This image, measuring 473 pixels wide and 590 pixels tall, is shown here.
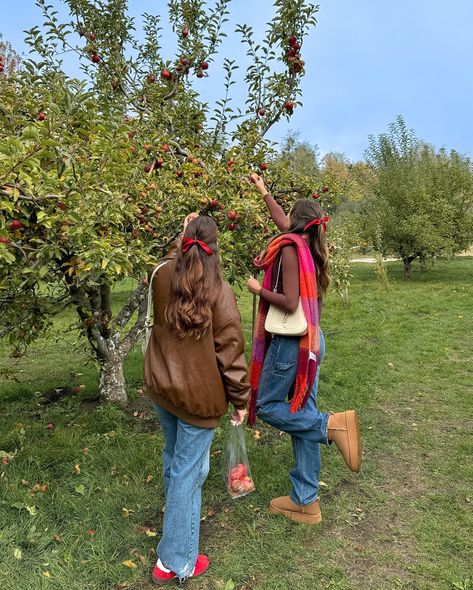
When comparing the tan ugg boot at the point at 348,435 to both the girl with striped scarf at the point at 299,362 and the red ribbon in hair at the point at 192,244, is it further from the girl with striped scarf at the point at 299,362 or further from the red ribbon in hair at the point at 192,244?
the red ribbon in hair at the point at 192,244

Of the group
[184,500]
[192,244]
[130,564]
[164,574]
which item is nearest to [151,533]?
[130,564]

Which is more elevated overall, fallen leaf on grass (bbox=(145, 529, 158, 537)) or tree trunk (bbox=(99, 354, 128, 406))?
tree trunk (bbox=(99, 354, 128, 406))

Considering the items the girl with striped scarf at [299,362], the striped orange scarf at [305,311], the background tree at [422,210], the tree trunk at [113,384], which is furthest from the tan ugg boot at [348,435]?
the background tree at [422,210]

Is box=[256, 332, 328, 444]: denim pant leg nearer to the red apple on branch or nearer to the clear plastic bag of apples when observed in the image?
the clear plastic bag of apples

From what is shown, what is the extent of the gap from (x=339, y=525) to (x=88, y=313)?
8.27 ft

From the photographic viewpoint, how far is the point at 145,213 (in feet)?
12.2

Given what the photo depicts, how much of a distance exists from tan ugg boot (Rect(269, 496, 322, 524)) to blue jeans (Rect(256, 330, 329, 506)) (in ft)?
0.12

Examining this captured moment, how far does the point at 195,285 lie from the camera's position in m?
2.39

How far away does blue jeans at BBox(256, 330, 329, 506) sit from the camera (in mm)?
3006

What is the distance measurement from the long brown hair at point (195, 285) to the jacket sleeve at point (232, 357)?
0.37 feet

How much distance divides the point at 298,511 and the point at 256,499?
35cm

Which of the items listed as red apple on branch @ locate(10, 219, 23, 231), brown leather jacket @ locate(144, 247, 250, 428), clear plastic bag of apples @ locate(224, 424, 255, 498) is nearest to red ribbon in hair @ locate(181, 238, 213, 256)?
brown leather jacket @ locate(144, 247, 250, 428)

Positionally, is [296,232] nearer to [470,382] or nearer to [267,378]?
[267,378]

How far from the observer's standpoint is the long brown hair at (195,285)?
7.80 ft
